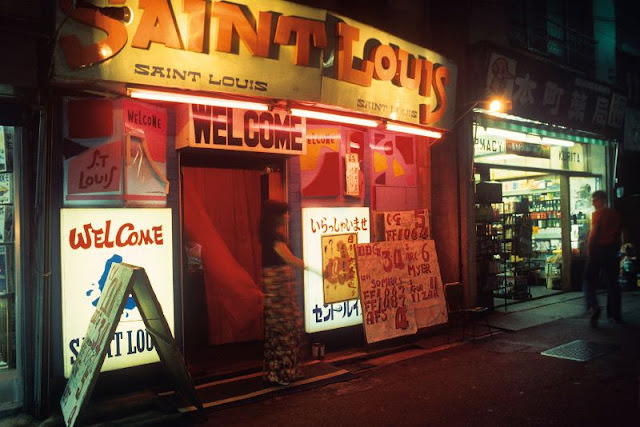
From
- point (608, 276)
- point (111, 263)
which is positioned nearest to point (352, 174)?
point (111, 263)

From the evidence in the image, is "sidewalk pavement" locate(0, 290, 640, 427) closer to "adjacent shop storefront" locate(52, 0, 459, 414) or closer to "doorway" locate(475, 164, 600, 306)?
"adjacent shop storefront" locate(52, 0, 459, 414)

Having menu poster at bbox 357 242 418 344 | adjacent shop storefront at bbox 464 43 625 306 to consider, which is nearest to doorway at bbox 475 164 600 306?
adjacent shop storefront at bbox 464 43 625 306

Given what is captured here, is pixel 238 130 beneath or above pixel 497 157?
beneath

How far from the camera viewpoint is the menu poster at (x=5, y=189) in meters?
5.71

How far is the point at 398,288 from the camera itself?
779cm

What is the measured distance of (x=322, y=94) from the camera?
23.8 ft

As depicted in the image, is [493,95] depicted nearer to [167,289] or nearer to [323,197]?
[323,197]

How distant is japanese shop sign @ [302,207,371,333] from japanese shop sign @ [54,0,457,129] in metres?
1.86

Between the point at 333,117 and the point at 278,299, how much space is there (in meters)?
3.09

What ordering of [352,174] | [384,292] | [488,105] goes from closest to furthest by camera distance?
[384,292]
[352,174]
[488,105]

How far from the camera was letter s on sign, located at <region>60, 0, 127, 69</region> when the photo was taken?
5188 mm

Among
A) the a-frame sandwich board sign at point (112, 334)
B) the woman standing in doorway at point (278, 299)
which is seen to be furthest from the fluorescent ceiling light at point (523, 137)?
the a-frame sandwich board sign at point (112, 334)

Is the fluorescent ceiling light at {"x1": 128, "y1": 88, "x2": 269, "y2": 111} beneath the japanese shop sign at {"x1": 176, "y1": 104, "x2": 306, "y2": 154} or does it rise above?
above

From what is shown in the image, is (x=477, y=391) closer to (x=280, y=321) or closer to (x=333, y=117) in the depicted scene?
(x=280, y=321)
